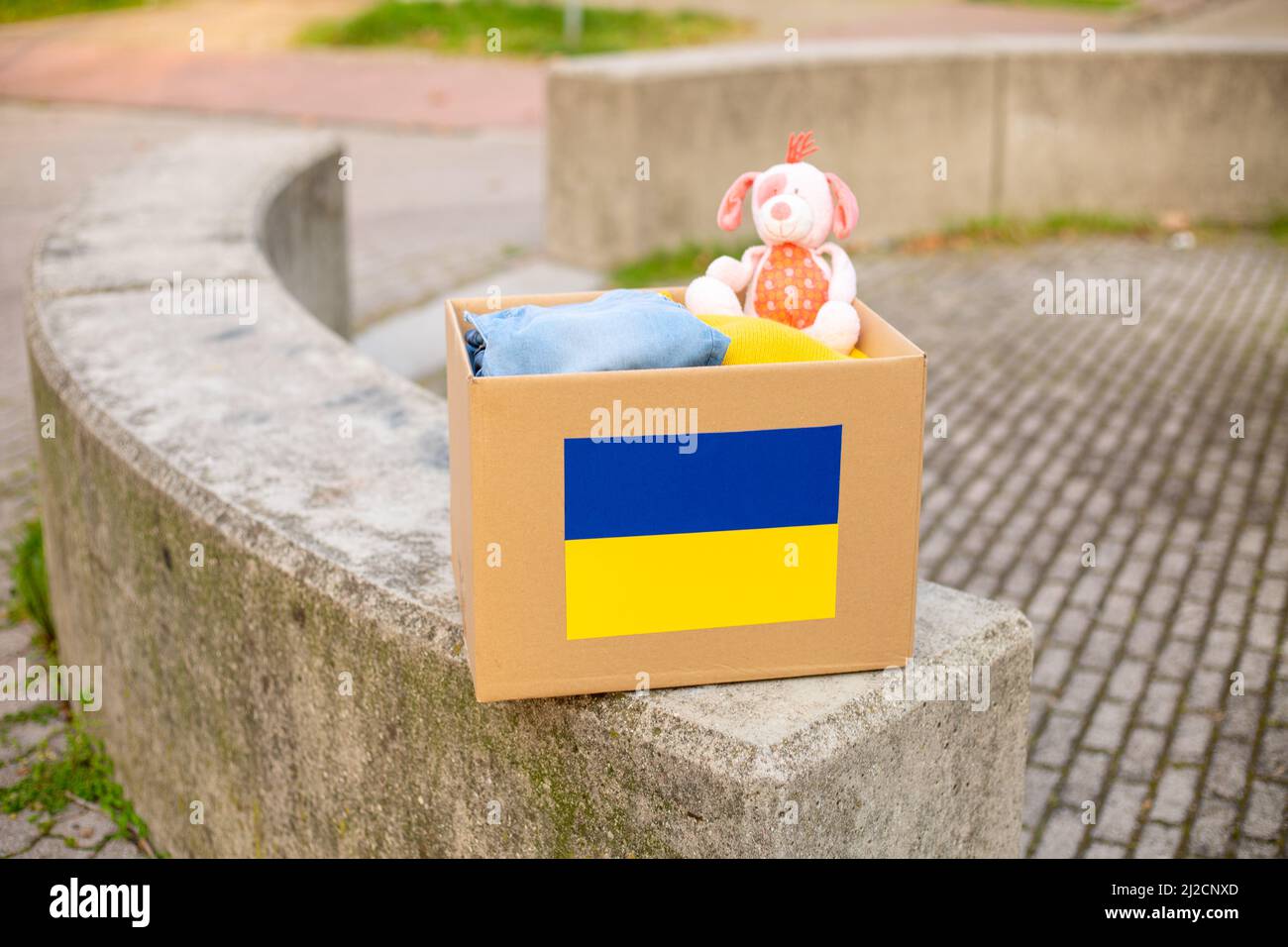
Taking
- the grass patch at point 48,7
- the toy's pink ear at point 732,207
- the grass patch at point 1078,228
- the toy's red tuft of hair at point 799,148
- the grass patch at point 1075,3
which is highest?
the grass patch at point 1075,3

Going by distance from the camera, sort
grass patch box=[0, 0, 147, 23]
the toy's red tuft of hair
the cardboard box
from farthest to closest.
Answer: grass patch box=[0, 0, 147, 23], the toy's red tuft of hair, the cardboard box

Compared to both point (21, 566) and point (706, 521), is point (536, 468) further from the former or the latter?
point (21, 566)

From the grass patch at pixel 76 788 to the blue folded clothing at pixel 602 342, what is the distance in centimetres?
196

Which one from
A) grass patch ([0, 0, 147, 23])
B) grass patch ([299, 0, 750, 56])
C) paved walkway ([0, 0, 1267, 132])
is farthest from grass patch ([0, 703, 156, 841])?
grass patch ([0, 0, 147, 23])

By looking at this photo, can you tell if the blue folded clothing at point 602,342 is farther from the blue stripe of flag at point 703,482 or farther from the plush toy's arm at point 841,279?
the plush toy's arm at point 841,279

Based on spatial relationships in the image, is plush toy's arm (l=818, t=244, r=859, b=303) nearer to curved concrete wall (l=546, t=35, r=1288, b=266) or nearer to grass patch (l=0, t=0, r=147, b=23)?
curved concrete wall (l=546, t=35, r=1288, b=266)

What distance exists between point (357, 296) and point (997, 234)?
14.3 feet

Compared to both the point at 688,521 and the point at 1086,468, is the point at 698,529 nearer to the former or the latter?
the point at 688,521

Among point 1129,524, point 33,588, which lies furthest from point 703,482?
point 1129,524

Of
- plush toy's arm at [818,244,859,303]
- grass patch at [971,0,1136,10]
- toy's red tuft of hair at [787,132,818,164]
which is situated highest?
grass patch at [971,0,1136,10]

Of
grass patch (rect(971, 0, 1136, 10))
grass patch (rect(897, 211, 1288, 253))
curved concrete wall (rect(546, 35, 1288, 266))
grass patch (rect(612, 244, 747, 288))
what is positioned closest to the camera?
grass patch (rect(612, 244, 747, 288))

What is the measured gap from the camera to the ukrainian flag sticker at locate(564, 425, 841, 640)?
2.12m

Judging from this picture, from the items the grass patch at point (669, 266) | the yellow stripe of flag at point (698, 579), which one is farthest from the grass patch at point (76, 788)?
the grass patch at point (669, 266)

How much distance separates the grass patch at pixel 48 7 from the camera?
1850cm
